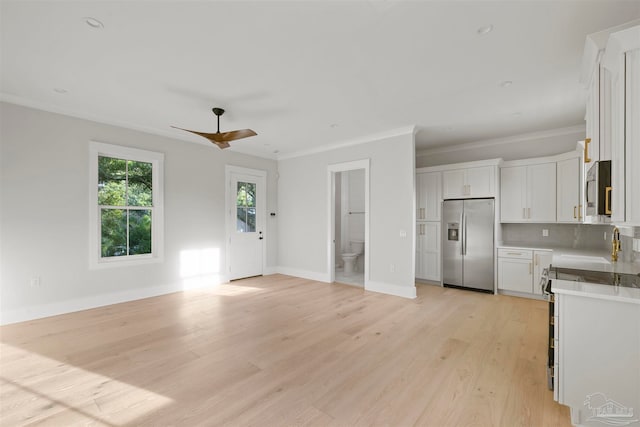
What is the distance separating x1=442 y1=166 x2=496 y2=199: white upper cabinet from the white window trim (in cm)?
504

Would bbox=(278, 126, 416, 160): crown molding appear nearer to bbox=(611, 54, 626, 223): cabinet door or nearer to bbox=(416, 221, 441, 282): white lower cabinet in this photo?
bbox=(416, 221, 441, 282): white lower cabinet

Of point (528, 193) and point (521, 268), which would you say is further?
point (528, 193)

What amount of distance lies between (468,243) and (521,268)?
841mm

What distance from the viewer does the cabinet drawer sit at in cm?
454

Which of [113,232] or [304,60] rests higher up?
[304,60]

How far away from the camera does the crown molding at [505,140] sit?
15.3 ft

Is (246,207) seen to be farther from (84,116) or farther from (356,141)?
(84,116)

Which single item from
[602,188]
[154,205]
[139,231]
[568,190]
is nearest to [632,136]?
[602,188]

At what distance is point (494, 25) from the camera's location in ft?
7.09

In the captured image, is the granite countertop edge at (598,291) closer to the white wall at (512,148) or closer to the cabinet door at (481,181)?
the cabinet door at (481,181)

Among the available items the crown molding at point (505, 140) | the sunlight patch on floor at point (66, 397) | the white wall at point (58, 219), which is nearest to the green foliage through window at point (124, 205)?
the white wall at point (58, 219)

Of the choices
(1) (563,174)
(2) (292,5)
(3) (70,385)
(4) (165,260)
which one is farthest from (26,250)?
(1) (563,174)

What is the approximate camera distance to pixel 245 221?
604 centimetres

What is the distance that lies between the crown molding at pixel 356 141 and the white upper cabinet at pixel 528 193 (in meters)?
1.89
